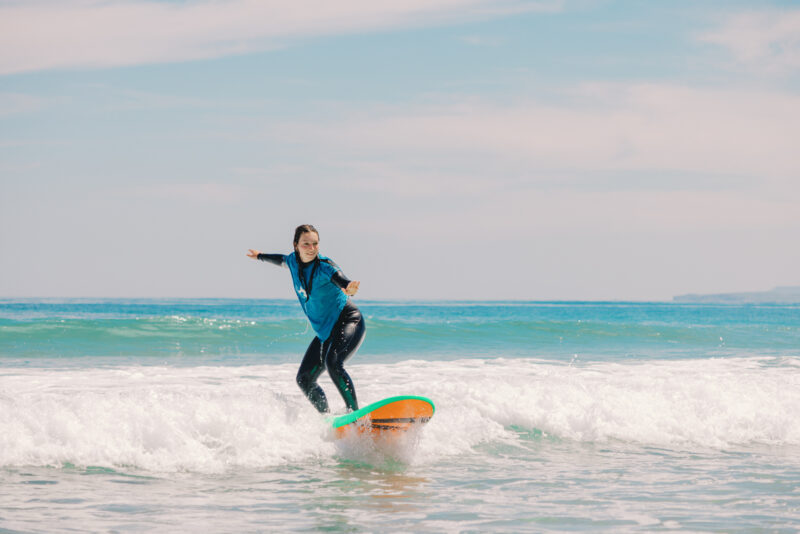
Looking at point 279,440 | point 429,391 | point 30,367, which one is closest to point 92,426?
point 279,440

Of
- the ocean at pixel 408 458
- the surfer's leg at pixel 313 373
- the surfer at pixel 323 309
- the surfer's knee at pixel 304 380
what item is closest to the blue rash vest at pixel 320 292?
the surfer at pixel 323 309

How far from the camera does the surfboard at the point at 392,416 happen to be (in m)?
6.94

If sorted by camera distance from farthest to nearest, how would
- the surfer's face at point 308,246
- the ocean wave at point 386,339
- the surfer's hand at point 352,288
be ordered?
1. the ocean wave at point 386,339
2. the surfer's face at point 308,246
3. the surfer's hand at point 352,288

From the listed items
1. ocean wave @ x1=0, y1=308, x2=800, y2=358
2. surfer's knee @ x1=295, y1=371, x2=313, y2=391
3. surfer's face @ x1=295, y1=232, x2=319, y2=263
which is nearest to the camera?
surfer's face @ x1=295, y1=232, x2=319, y2=263

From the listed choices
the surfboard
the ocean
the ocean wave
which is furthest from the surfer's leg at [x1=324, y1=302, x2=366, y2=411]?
the ocean wave

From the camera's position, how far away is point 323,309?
7012 mm

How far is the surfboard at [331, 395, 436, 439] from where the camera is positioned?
22.8 feet

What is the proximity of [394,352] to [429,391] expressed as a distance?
8.90 meters

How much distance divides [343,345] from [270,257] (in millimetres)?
1109

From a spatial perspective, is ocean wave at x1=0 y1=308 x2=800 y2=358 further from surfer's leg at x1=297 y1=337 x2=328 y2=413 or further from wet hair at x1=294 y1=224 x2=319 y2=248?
wet hair at x1=294 y1=224 x2=319 y2=248

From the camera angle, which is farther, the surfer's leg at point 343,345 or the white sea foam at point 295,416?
the white sea foam at point 295,416

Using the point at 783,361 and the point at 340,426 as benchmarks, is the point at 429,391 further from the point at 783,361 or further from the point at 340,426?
the point at 783,361

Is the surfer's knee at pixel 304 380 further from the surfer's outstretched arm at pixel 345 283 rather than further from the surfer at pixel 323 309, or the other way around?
the surfer's outstretched arm at pixel 345 283

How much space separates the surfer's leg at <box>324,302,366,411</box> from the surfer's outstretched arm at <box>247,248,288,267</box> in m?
0.72
